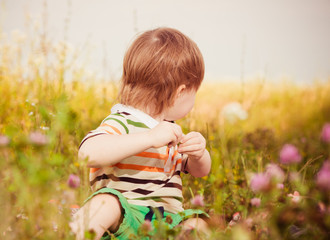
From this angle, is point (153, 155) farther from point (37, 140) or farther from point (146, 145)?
point (37, 140)

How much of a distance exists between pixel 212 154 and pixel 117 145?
3.21ft

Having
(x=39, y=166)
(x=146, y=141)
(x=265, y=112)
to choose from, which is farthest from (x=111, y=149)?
(x=265, y=112)

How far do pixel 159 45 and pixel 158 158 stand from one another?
0.63 m

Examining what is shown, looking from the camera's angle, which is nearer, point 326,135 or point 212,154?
point 326,135

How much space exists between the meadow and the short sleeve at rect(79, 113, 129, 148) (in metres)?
0.16

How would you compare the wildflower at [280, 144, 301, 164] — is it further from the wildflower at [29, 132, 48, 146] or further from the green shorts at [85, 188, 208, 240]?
the wildflower at [29, 132, 48, 146]

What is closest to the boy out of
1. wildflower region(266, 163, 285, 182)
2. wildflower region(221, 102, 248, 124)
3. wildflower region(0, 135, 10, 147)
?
wildflower region(266, 163, 285, 182)

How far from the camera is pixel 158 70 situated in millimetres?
1814

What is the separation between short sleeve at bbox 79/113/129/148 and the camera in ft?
4.77

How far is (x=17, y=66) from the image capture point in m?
3.67

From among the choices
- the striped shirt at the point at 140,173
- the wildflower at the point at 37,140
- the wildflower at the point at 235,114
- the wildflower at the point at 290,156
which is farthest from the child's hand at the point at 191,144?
the wildflower at the point at 235,114

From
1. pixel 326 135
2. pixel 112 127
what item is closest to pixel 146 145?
pixel 112 127

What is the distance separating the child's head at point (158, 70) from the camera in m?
1.82

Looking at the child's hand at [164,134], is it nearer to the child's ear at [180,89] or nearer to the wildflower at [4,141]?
the child's ear at [180,89]
